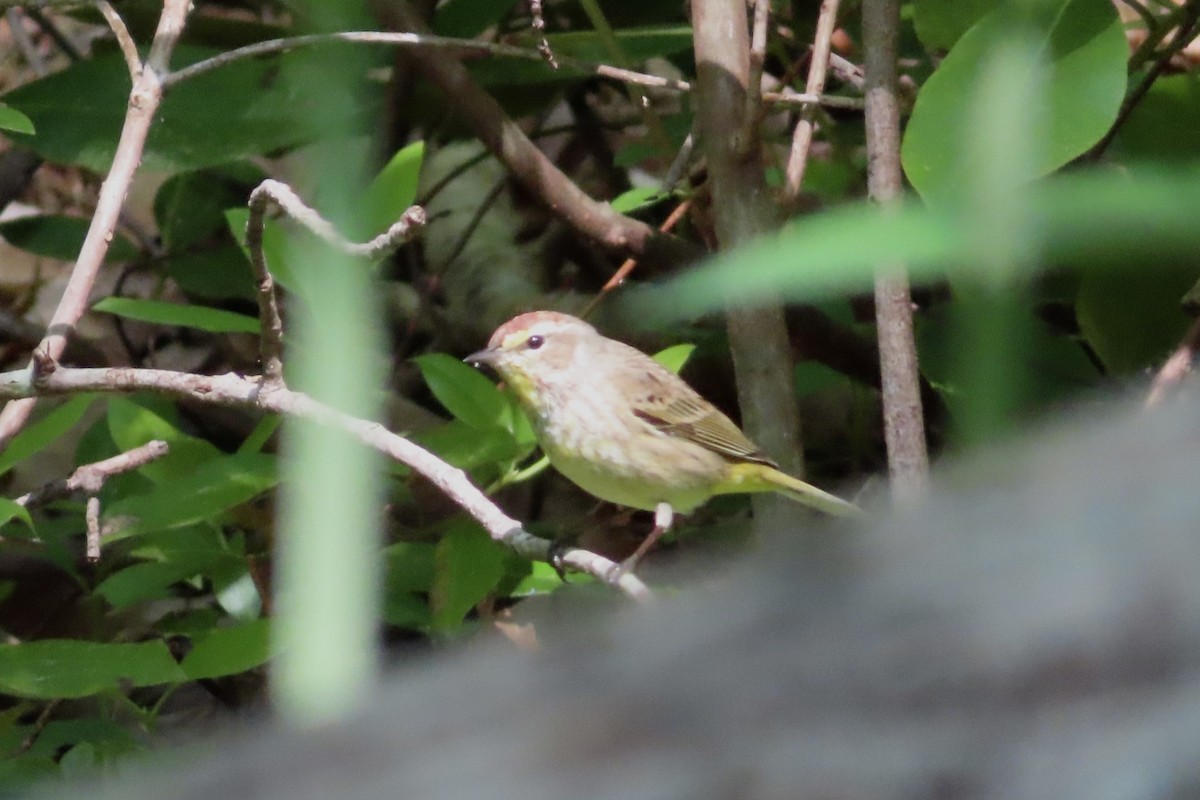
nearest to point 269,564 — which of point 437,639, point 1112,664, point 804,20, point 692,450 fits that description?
point 437,639

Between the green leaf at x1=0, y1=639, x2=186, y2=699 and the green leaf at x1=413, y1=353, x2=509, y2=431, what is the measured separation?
0.69m

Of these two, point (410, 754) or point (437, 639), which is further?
point (437, 639)

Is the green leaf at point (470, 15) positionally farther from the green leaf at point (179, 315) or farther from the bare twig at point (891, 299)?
the bare twig at point (891, 299)

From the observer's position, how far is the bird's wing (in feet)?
10.2

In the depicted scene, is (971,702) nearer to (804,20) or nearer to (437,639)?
(437,639)

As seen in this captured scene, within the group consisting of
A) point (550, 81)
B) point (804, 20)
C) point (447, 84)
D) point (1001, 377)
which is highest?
point (804, 20)

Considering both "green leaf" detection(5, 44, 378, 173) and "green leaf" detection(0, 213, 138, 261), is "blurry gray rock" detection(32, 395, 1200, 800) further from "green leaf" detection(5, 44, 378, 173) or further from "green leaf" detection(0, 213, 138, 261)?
"green leaf" detection(0, 213, 138, 261)

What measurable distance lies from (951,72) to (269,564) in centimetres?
151

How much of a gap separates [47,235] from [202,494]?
1.46 m

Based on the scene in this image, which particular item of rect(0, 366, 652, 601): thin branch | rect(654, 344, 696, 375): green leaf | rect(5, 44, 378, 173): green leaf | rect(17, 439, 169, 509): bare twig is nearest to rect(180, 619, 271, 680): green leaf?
rect(17, 439, 169, 509): bare twig

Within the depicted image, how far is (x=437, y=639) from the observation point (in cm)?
238

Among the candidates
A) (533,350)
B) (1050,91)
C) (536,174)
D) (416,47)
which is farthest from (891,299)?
(533,350)

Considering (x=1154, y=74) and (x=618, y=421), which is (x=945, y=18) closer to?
(x=1154, y=74)

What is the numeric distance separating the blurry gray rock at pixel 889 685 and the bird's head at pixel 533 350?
2.59 metres
